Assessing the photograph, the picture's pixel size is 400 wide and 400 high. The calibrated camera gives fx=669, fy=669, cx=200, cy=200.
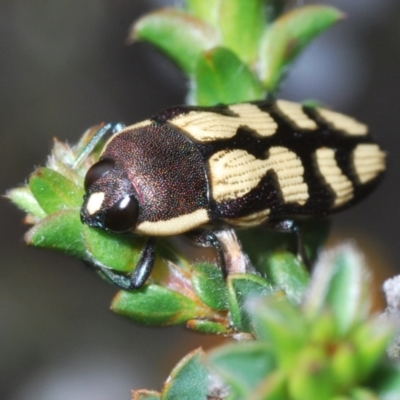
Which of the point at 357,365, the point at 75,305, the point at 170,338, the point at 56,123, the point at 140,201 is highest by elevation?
the point at 357,365

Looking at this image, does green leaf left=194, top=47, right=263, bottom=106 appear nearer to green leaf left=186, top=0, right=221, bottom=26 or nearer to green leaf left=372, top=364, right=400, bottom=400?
green leaf left=186, top=0, right=221, bottom=26

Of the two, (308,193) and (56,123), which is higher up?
(308,193)

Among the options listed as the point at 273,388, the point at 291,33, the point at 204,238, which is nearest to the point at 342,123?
the point at 291,33

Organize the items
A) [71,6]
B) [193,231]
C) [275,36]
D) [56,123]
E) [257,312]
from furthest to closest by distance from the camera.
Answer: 1. [71,6]
2. [56,123]
3. [193,231]
4. [275,36]
5. [257,312]

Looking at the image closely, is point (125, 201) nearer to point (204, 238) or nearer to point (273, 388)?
point (204, 238)

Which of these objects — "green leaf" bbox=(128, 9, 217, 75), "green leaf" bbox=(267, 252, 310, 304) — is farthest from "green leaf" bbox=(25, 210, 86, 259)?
"green leaf" bbox=(128, 9, 217, 75)

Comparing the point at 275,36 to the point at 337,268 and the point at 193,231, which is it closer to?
the point at 193,231

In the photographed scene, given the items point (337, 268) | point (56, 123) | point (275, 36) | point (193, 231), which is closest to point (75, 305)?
point (56, 123)

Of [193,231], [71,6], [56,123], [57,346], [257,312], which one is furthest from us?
[71,6]
